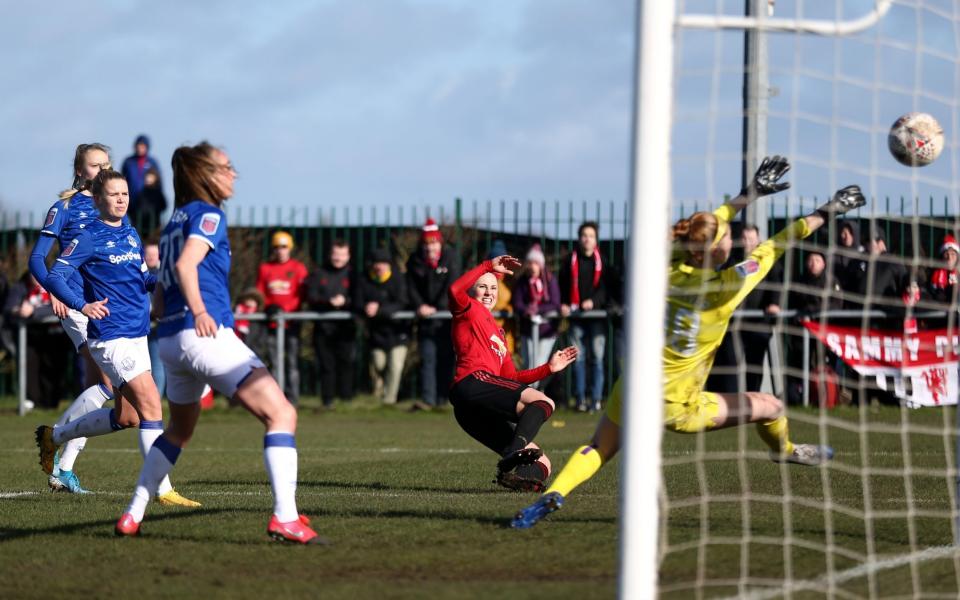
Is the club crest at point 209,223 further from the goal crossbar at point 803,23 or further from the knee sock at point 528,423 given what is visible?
the knee sock at point 528,423

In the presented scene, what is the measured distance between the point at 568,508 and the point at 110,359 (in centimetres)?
290

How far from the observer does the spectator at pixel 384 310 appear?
17078 millimetres

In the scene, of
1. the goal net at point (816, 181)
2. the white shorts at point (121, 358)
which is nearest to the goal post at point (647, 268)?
the goal net at point (816, 181)

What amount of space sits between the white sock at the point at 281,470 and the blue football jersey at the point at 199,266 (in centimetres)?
60

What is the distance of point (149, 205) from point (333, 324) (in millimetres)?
4529

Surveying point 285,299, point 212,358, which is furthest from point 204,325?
point 285,299

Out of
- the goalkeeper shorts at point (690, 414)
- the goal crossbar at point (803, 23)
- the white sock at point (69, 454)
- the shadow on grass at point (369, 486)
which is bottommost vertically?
the shadow on grass at point (369, 486)

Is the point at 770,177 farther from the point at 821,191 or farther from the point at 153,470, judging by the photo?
the point at 153,470

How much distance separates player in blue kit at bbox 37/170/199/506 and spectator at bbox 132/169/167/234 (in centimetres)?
1188

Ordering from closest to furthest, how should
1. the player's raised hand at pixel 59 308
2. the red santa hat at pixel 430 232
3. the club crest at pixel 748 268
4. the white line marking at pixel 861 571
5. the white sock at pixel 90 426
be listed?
the white line marking at pixel 861 571, the club crest at pixel 748 268, the white sock at pixel 90 426, the player's raised hand at pixel 59 308, the red santa hat at pixel 430 232

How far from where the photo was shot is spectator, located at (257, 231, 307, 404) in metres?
17.3

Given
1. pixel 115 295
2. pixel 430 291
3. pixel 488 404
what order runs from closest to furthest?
pixel 115 295, pixel 488 404, pixel 430 291

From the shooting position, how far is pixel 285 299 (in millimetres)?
17422

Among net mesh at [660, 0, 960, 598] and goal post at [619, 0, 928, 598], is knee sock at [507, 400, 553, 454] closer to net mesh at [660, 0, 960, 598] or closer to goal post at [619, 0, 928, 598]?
net mesh at [660, 0, 960, 598]
